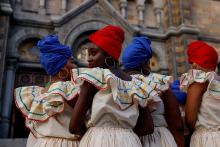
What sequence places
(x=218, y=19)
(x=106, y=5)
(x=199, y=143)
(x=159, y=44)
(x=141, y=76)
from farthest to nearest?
(x=218, y=19) → (x=159, y=44) → (x=106, y=5) → (x=199, y=143) → (x=141, y=76)

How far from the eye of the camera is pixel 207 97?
279cm

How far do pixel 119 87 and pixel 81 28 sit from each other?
8.05m

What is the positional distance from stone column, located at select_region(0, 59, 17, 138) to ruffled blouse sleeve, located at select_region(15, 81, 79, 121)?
5881mm

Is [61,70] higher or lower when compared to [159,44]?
lower

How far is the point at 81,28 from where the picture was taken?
32.4ft

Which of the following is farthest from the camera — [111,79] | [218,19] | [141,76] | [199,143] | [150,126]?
[218,19]

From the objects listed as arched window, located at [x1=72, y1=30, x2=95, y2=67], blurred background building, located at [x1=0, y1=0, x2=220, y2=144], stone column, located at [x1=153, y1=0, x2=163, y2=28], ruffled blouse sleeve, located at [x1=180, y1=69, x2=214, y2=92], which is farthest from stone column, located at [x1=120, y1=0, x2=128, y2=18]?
ruffled blouse sleeve, located at [x1=180, y1=69, x2=214, y2=92]

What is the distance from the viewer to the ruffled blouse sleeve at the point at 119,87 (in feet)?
6.73

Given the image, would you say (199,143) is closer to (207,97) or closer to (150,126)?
(207,97)

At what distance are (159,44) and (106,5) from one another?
Result: 8.69 ft

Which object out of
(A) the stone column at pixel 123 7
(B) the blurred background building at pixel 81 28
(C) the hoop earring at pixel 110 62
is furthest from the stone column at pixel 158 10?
(C) the hoop earring at pixel 110 62

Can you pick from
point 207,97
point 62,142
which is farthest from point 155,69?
point 62,142

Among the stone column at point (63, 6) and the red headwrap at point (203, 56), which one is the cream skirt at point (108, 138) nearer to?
the red headwrap at point (203, 56)

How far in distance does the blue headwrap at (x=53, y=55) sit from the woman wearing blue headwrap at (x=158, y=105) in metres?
0.61
